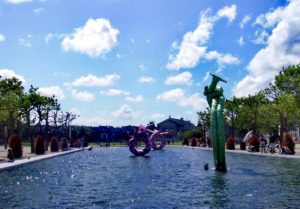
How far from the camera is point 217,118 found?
971 inches

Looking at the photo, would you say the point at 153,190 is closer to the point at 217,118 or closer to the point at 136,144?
the point at 217,118

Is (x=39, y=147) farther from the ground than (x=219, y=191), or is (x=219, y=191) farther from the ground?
(x=39, y=147)

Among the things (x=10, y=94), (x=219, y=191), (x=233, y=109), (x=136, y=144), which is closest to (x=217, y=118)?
(x=219, y=191)

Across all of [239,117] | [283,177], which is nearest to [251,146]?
[283,177]

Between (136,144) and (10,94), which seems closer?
(136,144)

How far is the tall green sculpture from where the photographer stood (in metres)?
24.7

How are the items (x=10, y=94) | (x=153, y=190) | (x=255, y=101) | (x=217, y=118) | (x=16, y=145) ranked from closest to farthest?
(x=153, y=190)
(x=217, y=118)
(x=16, y=145)
(x=10, y=94)
(x=255, y=101)

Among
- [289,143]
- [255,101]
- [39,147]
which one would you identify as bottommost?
[289,143]

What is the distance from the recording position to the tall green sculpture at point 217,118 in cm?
2467

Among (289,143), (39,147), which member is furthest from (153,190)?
(39,147)

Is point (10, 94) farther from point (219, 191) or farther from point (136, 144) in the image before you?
point (219, 191)

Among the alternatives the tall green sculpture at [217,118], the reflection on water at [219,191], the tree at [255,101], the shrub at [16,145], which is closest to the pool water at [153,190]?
the reflection on water at [219,191]

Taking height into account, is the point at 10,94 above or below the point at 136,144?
above

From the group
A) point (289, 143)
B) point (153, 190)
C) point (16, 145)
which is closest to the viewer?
point (153, 190)
